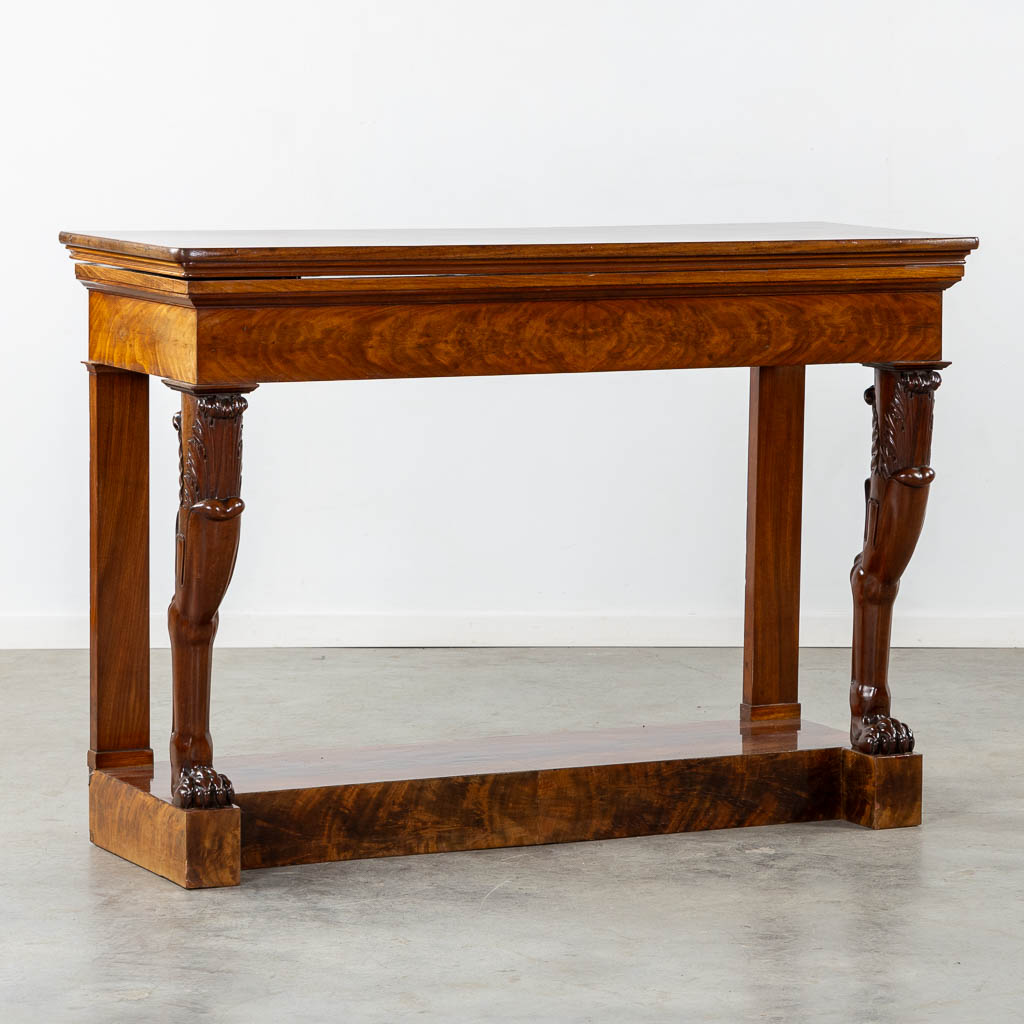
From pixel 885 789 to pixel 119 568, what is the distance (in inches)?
62.6

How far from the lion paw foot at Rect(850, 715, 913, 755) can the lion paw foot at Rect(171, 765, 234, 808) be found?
1.31m

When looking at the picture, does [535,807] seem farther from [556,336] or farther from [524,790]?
[556,336]

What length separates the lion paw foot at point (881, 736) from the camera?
4.03 m

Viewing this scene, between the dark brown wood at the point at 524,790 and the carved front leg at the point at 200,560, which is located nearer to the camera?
the carved front leg at the point at 200,560

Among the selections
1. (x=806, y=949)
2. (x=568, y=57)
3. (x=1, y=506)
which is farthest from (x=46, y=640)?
(x=806, y=949)

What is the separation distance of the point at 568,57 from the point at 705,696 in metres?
1.96

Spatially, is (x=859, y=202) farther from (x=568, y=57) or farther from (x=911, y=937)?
(x=911, y=937)

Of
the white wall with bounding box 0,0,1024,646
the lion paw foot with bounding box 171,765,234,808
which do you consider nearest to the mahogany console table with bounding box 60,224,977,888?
the lion paw foot with bounding box 171,765,234,808

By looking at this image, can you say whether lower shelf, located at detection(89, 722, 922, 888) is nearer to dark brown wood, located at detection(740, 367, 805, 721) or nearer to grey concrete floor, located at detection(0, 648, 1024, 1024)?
grey concrete floor, located at detection(0, 648, 1024, 1024)

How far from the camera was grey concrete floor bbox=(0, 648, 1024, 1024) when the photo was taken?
9.93 ft

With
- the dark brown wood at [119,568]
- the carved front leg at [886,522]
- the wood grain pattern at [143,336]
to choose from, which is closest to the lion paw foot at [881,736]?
the carved front leg at [886,522]

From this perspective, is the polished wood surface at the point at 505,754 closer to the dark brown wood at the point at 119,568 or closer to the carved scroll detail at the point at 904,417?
the dark brown wood at the point at 119,568

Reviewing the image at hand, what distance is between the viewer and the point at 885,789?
401cm

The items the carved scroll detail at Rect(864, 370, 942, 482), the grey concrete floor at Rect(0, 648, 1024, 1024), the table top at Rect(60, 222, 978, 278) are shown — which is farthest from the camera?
the carved scroll detail at Rect(864, 370, 942, 482)
